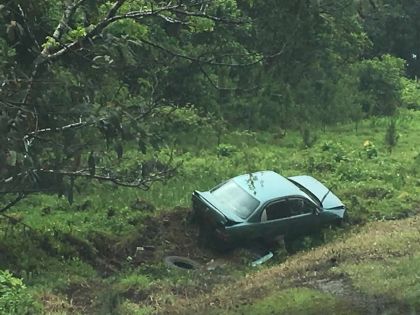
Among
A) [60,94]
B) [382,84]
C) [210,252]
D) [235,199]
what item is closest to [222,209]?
[235,199]

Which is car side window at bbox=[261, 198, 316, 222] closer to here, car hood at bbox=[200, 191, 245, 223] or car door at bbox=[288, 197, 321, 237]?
car door at bbox=[288, 197, 321, 237]

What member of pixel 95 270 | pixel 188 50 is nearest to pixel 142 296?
pixel 95 270

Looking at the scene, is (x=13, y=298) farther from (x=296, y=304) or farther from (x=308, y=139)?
(x=308, y=139)

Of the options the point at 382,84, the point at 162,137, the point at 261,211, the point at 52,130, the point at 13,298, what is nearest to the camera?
the point at 52,130

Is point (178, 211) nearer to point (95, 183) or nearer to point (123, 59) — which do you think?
point (95, 183)

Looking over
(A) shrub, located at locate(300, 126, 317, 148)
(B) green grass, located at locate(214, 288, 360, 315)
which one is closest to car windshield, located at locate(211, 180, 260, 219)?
(B) green grass, located at locate(214, 288, 360, 315)

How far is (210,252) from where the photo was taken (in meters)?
13.8

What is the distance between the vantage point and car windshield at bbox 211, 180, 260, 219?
1341 centimetres

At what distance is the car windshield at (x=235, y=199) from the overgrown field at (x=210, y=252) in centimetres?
64

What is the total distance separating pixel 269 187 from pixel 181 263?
7.28ft

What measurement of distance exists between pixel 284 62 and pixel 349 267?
16.4 m

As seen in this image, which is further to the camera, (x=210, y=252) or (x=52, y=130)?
(x=210, y=252)

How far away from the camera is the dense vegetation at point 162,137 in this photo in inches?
279

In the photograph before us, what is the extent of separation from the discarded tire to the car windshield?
3.88 feet
